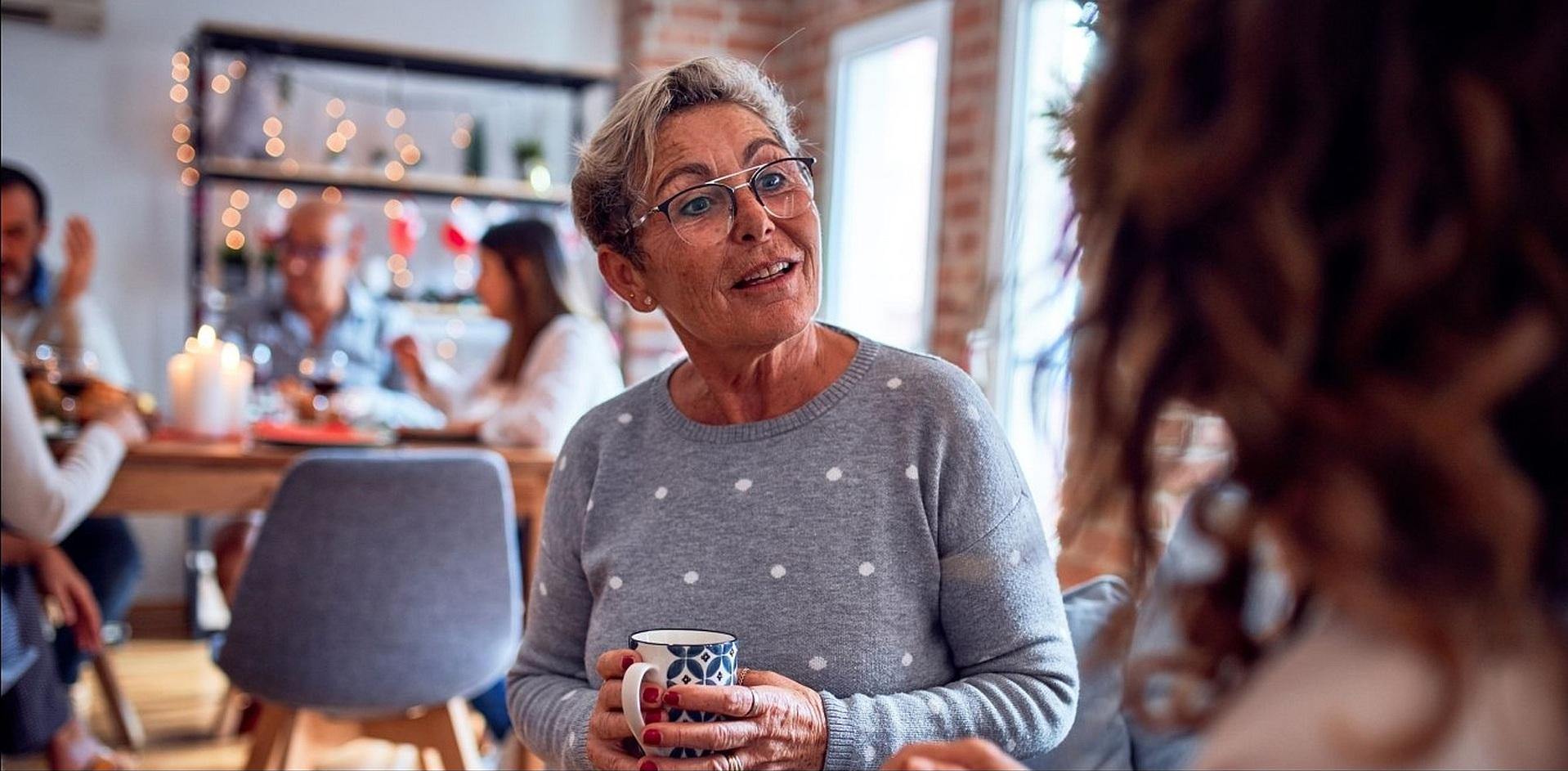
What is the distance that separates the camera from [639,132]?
140 cm

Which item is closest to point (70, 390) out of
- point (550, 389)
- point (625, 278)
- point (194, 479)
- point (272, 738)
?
point (194, 479)

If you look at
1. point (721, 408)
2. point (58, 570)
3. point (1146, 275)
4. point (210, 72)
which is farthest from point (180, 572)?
point (1146, 275)

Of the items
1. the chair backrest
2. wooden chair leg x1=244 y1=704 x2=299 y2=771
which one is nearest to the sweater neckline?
the chair backrest

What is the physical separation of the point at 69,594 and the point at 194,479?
0.30 meters

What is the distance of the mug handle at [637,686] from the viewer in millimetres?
1066

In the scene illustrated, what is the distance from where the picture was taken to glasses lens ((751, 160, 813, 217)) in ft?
4.50

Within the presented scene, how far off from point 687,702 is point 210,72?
13.3 feet

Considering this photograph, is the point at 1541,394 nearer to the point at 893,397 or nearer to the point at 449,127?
the point at 893,397

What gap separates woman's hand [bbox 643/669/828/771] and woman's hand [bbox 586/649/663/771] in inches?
2.1

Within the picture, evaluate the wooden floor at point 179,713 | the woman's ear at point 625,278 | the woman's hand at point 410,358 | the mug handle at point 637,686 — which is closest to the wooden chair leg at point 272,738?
the wooden floor at point 179,713

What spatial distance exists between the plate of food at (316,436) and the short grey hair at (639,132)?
1.50m

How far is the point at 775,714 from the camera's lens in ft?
3.69

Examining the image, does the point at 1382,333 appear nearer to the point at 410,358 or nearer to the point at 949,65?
the point at 410,358

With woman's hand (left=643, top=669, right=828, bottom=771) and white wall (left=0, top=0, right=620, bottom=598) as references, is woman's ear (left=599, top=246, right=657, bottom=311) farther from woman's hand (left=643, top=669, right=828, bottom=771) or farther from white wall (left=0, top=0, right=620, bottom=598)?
white wall (left=0, top=0, right=620, bottom=598)
